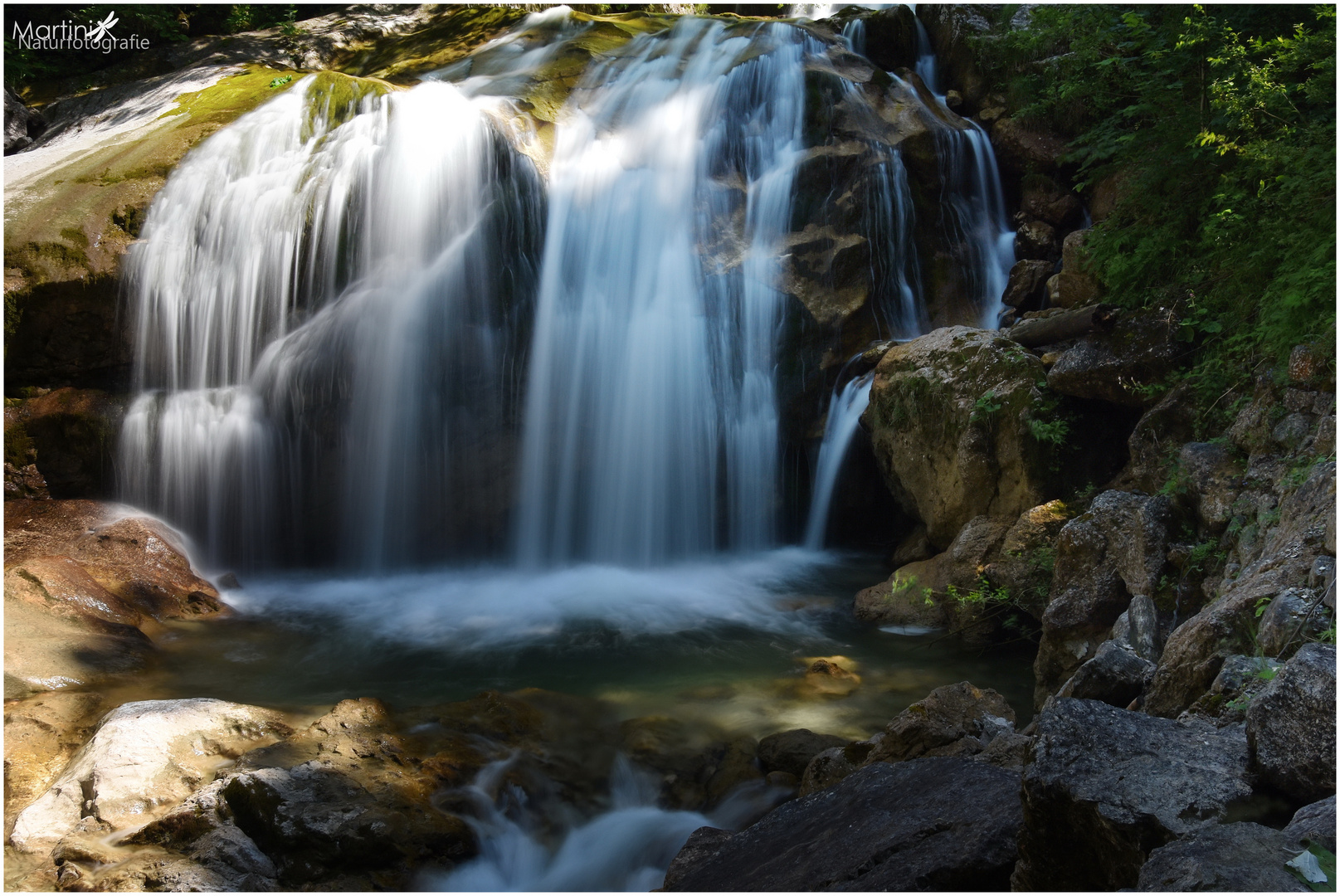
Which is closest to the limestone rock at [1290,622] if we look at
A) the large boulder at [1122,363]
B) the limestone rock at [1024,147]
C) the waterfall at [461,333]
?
the large boulder at [1122,363]

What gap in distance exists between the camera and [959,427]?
25.6 ft

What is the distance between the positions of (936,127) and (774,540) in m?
6.12

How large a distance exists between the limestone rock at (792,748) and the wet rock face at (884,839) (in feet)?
4.06

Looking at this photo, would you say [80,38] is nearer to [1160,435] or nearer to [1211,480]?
[1160,435]

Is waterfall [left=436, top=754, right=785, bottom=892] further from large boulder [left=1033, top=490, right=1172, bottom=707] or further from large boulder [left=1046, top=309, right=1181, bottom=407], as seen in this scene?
large boulder [left=1046, top=309, right=1181, bottom=407]

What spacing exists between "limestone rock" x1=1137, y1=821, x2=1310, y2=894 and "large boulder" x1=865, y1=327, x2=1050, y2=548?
5.26m

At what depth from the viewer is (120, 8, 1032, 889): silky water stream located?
931 centimetres

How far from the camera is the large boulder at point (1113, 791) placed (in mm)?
2422

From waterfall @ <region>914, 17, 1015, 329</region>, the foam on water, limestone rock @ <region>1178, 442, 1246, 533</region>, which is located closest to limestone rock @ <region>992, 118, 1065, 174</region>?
waterfall @ <region>914, 17, 1015, 329</region>

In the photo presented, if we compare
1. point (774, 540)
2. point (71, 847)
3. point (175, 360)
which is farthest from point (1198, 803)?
point (175, 360)

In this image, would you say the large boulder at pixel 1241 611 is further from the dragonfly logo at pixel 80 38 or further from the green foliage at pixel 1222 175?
the dragonfly logo at pixel 80 38

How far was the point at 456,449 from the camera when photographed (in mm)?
9906

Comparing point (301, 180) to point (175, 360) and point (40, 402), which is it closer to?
point (175, 360)

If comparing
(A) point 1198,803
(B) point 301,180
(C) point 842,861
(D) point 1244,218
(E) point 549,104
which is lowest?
(C) point 842,861
